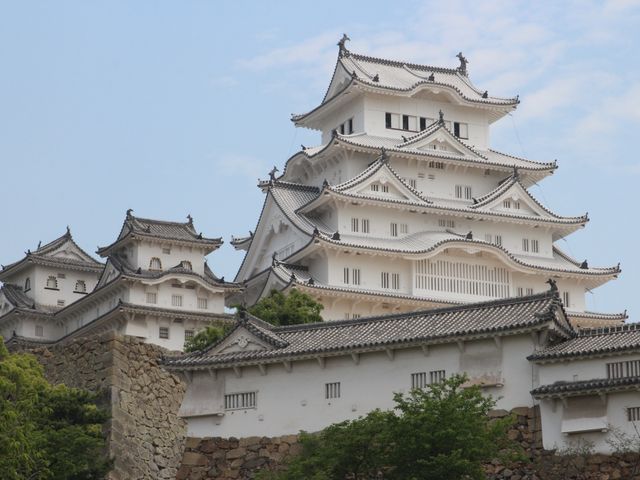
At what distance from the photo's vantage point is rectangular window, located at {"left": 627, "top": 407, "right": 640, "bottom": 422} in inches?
1342

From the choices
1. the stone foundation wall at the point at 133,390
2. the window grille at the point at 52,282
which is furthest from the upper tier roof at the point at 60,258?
the stone foundation wall at the point at 133,390

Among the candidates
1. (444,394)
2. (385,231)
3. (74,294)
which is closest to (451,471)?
(444,394)

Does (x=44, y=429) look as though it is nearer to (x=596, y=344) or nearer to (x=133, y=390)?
(x=133, y=390)

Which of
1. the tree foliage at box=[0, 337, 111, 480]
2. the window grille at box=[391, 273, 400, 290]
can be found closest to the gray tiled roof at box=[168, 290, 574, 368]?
the tree foliage at box=[0, 337, 111, 480]

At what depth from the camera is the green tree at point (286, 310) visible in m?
49.5

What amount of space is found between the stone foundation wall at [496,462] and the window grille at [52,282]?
34299 mm

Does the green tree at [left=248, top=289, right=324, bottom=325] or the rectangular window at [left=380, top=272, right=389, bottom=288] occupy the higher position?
the rectangular window at [left=380, top=272, right=389, bottom=288]

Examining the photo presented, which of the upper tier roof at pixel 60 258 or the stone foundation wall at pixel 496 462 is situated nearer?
the stone foundation wall at pixel 496 462

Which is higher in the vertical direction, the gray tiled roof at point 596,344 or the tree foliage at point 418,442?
the gray tiled roof at point 596,344

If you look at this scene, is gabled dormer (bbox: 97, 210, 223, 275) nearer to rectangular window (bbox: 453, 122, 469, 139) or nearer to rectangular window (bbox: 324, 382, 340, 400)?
rectangular window (bbox: 453, 122, 469, 139)

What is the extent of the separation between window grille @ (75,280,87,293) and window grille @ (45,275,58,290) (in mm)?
985

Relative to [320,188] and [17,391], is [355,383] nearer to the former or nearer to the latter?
[17,391]

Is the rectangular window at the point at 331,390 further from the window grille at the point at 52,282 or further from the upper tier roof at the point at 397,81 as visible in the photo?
the window grille at the point at 52,282

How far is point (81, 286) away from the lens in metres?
73.4
